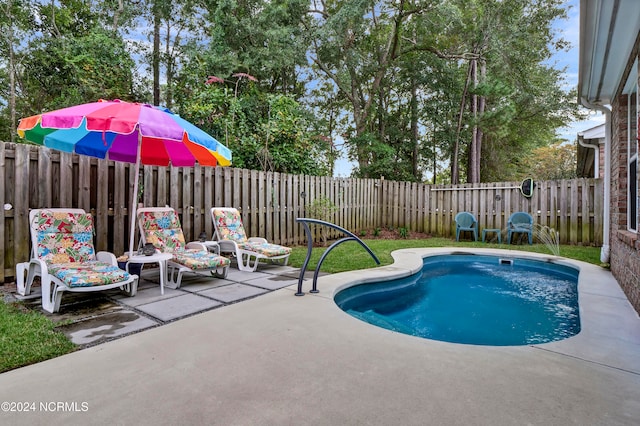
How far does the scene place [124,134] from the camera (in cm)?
382

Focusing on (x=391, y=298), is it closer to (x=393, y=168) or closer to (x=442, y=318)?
(x=442, y=318)

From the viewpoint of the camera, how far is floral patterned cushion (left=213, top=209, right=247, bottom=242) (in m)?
5.44

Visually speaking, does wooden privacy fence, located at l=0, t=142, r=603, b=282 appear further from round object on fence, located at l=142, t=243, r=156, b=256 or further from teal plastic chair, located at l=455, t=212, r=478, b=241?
round object on fence, located at l=142, t=243, r=156, b=256

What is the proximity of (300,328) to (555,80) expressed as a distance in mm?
16742

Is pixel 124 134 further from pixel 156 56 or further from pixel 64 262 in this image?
pixel 156 56

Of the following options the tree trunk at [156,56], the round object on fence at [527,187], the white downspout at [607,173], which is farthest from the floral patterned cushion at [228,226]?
the tree trunk at [156,56]

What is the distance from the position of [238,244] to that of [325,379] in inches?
142

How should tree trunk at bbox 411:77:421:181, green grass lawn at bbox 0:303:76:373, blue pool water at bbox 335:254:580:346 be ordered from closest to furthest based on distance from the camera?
green grass lawn at bbox 0:303:76:373
blue pool water at bbox 335:254:580:346
tree trunk at bbox 411:77:421:181

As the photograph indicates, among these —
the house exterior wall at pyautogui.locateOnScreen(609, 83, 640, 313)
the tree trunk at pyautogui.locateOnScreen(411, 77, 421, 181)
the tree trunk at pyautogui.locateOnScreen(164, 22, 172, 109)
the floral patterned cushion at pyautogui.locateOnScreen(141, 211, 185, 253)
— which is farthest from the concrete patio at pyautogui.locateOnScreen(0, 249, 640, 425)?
the tree trunk at pyautogui.locateOnScreen(411, 77, 421, 181)

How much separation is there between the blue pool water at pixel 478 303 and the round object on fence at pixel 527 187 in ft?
10.1

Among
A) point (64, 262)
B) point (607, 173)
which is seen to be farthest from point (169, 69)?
point (607, 173)

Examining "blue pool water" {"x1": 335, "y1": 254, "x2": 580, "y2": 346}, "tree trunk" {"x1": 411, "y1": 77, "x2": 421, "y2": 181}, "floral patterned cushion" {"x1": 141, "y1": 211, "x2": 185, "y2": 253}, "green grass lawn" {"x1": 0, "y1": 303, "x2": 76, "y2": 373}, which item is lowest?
"blue pool water" {"x1": 335, "y1": 254, "x2": 580, "y2": 346}

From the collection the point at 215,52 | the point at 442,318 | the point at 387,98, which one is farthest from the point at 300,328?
the point at 387,98

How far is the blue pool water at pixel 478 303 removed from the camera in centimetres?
335
